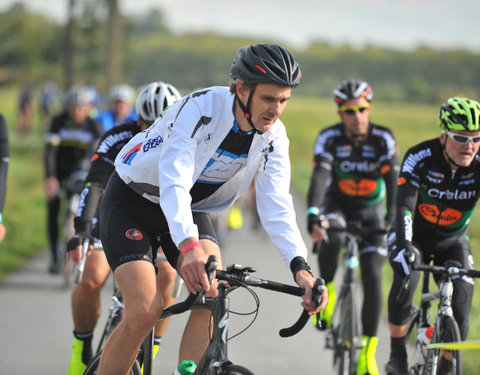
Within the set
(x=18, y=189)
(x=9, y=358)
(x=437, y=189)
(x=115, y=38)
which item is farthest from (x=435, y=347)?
(x=115, y=38)

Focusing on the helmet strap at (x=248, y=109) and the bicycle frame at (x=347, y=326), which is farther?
the bicycle frame at (x=347, y=326)

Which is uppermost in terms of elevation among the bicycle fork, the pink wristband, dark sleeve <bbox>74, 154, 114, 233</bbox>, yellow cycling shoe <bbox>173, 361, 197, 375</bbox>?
dark sleeve <bbox>74, 154, 114, 233</bbox>

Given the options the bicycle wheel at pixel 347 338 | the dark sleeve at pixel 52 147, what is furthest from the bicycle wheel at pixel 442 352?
the dark sleeve at pixel 52 147

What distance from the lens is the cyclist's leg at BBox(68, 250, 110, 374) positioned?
5.18 meters

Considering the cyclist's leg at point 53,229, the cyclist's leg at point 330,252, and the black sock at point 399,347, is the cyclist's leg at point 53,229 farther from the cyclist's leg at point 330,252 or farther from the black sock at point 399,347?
the black sock at point 399,347

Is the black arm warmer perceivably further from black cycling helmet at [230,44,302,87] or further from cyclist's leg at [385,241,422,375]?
black cycling helmet at [230,44,302,87]

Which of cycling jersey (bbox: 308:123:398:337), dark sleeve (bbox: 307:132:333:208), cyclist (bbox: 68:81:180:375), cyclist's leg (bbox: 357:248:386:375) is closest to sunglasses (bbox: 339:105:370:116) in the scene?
cycling jersey (bbox: 308:123:398:337)

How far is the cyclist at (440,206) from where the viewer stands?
16.1 feet

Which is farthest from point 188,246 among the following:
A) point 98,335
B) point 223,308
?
point 98,335

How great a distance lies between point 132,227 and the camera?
403cm

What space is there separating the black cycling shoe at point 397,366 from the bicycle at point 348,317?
682 mm

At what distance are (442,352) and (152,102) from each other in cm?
258

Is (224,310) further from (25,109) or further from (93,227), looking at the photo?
(25,109)

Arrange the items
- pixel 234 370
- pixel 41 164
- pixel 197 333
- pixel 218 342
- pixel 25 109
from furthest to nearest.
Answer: pixel 25 109 < pixel 41 164 < pixel 197 333 < pixel 218 342 < pixel 234 370
